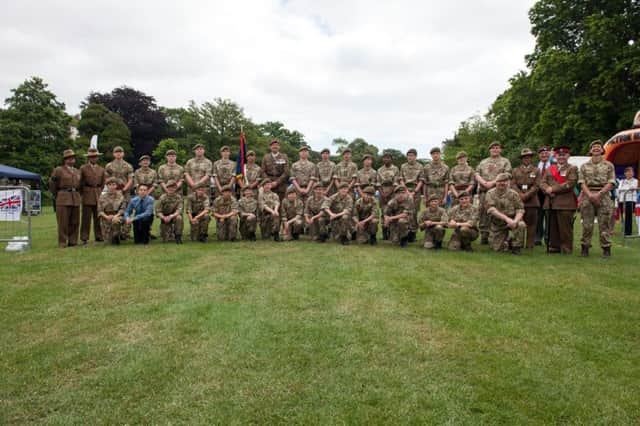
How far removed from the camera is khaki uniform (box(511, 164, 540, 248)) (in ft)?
29.2

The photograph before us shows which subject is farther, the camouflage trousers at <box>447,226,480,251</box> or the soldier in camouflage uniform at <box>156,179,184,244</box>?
the soldier in camouflage uniform at <box>156,179,184,244</box>

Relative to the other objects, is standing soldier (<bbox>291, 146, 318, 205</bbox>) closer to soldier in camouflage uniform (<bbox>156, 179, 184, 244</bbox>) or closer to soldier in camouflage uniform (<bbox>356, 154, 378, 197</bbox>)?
soldier in camouflage uniform (<bbox>356, 154, 378, 197</bbox>)

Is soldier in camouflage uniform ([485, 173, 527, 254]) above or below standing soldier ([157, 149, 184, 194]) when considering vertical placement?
below

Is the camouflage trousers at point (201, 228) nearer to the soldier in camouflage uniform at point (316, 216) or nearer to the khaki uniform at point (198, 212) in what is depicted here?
the khaki uniform at point (198, 212)

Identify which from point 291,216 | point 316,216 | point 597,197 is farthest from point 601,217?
point 291,216

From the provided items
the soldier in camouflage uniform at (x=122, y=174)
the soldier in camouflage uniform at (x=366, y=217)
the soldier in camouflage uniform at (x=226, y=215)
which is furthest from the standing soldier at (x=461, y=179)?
the soldier in camouflage uniform at (x=122, y=174)

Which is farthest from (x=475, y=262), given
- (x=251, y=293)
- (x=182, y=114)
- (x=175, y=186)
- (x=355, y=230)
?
(x=182, y=114)

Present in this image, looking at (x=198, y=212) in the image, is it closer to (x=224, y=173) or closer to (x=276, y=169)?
(x=224, y=173)

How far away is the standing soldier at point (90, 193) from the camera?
934 cm

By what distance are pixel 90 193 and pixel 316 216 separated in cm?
499

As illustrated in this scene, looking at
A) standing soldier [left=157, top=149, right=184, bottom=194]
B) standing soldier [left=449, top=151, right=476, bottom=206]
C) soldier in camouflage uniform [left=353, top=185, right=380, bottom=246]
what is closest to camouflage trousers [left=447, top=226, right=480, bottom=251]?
standing soldier [left=449, top=151, right=476, bottom=206]

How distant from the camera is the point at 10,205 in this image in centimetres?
841

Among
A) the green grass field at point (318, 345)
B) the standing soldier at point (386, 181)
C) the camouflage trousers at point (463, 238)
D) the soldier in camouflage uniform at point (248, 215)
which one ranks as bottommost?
the green grass field at point (318, 345)

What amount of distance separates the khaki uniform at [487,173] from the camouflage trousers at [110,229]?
7683 mm
